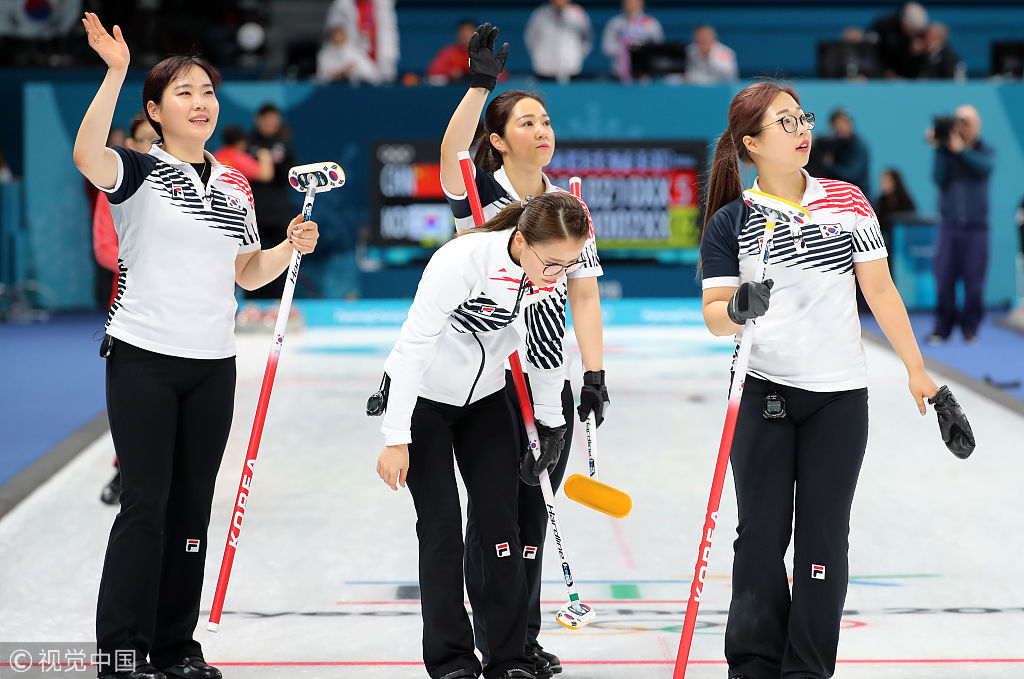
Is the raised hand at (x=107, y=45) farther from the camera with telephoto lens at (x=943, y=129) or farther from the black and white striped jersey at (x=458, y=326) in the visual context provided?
the camera with telephoto lens at (x=943, y=129)

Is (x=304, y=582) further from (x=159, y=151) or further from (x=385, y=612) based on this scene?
(x=159, y=151)

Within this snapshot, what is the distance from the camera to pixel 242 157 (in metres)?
11.0

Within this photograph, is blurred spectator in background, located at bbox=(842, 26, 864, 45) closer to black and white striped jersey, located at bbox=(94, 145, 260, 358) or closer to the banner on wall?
the banner on wall

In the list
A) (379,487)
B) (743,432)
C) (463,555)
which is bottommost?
(379,487)

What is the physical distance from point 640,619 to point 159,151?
211 centimetres

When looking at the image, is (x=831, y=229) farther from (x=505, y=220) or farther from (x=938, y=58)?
(x=938, y=58)

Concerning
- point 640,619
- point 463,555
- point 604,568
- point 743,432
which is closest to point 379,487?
point 604,568

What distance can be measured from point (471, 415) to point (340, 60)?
11.0 meters

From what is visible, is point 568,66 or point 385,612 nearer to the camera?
point 385,612

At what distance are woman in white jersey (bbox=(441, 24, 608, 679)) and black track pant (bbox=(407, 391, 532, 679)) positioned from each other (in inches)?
4.0

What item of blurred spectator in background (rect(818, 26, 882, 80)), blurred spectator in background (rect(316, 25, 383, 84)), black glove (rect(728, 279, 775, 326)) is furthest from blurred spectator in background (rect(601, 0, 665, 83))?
black glove (rect(728, 279, 775, 326))

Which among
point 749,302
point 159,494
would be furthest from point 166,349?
point 749,302

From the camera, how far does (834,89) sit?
13.4 m

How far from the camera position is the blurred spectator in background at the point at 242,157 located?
10672 mm
